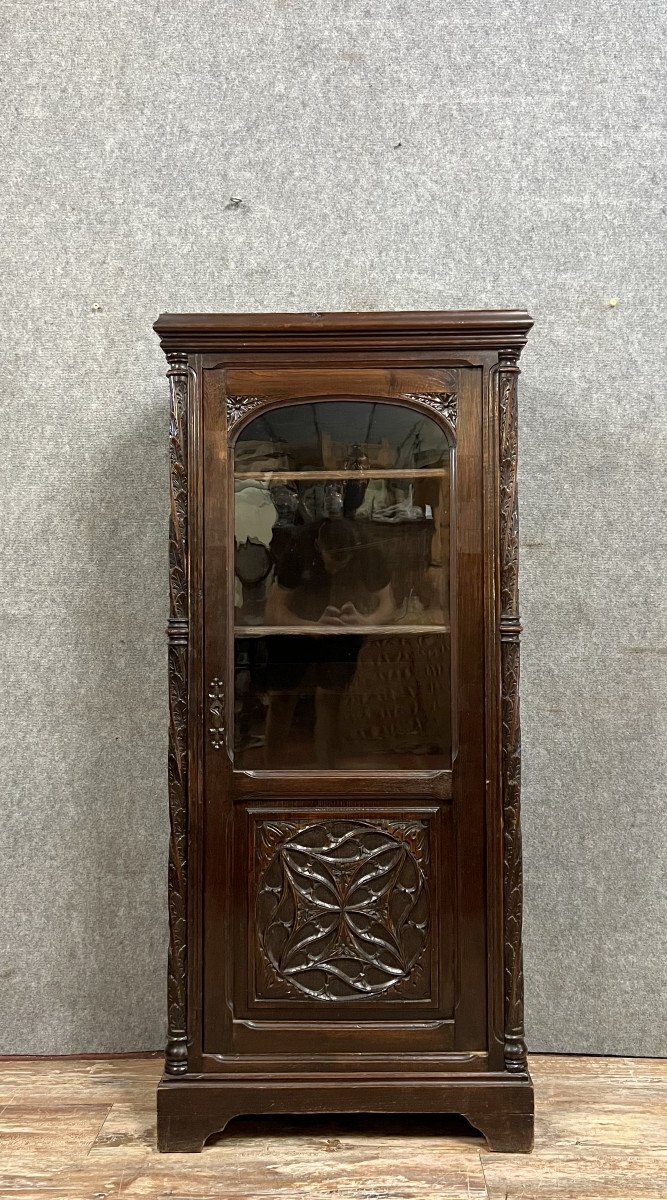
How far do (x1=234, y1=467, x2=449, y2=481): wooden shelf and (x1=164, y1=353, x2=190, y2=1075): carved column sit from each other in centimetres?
14

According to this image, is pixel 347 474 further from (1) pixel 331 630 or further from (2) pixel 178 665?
(2) pixel 178 665

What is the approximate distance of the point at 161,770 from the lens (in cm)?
224

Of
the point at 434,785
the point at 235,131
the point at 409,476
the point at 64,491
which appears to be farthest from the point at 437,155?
the point at 434,785

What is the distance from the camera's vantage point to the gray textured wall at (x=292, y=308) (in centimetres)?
222

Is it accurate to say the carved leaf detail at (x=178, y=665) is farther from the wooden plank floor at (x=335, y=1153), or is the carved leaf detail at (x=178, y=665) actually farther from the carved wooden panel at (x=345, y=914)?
the wooden plank floor at (x=335, y=1153)

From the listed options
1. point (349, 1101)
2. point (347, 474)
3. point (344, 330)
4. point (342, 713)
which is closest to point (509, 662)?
point (342, 713)

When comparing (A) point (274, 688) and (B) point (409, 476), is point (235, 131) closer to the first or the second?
(B) point (409, 476)

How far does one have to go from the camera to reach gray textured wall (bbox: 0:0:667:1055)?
7.29 feet

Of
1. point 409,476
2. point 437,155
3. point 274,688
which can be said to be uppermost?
point 437,155

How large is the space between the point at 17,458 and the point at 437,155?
4.38ft

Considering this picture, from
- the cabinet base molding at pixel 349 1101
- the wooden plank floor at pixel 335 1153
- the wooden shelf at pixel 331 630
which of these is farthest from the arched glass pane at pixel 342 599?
the wooden plank floor at pixel 335 1153

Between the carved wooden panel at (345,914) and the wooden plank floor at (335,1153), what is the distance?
309 millimetres

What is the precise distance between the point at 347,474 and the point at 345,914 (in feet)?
2.97

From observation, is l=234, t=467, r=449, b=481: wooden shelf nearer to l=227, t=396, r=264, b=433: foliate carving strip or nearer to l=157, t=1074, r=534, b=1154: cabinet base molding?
l=227, t=396, r=264, b=433: foliate carving strip
